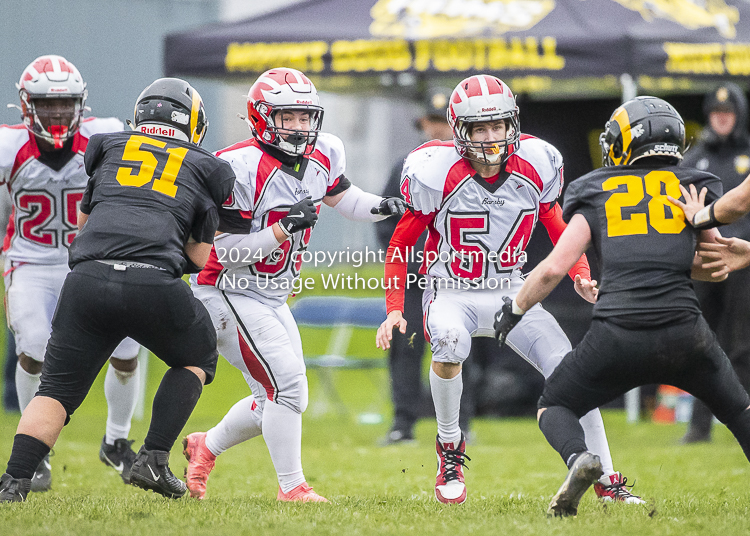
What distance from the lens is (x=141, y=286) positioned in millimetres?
4117

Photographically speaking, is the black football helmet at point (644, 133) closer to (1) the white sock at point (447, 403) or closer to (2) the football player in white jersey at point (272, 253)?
(2) the football player in white jersey at point (272, 253)

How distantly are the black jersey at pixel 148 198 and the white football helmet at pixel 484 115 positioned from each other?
1157mm

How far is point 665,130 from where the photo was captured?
4.06 meters

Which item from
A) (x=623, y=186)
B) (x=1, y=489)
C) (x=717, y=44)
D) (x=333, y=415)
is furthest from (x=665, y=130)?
(x=333, y=415)

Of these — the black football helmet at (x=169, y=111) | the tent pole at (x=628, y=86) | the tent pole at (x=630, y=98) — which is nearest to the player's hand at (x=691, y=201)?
the black football helmet at (x=169, y=111)

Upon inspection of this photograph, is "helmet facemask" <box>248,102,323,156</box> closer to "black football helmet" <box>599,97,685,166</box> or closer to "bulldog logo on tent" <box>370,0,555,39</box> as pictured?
"black football helmet" <box>599,97,685,166</box>

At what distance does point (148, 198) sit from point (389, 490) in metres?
2.17

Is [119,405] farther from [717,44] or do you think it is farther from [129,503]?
[717,44]

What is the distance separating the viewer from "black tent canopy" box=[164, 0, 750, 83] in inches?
326

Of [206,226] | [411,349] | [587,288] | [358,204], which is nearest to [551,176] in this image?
[587,288]

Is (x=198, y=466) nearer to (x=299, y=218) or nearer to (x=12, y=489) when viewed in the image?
(x=12, y=489)

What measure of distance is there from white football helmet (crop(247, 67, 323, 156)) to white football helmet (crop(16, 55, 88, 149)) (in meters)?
1.18

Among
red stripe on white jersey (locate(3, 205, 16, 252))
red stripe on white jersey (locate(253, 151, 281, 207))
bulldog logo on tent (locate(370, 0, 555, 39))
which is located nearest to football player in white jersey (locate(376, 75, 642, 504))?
red stripe on white jersey (locate(253, 151, 281, 207))

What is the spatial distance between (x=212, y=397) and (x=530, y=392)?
431 cm
